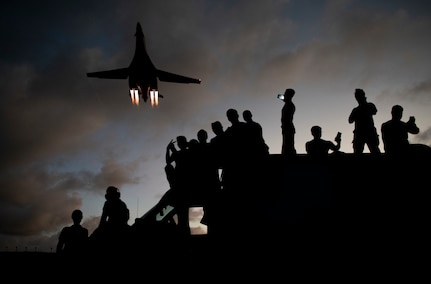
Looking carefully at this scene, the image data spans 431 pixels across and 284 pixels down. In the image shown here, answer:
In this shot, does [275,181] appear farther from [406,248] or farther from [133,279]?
[133,279]

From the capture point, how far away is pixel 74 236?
20.7ft

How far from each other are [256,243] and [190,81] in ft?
64.3

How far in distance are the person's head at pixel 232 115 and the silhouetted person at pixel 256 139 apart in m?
0.28

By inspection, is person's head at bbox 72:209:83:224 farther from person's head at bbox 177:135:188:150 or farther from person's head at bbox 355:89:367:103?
person's head at bbox 355:89:367:103

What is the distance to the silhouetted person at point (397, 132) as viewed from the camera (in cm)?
678

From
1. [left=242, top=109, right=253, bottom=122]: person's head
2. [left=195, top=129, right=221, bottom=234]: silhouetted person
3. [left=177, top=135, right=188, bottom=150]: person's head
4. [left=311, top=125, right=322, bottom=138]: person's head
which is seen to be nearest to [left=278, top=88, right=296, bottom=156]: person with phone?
[left=311, top=125, right=322, bottom=138]: person's head

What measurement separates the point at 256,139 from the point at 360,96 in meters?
3.19

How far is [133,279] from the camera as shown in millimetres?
5547

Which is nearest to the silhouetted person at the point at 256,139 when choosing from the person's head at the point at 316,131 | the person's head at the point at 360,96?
the person's head at the point at 316,131

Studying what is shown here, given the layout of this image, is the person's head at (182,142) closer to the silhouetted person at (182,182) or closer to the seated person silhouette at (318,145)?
the silhouetted person at (182,182)

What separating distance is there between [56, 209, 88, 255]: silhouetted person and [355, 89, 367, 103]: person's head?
7204mm

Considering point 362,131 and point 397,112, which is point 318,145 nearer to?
point 362,131

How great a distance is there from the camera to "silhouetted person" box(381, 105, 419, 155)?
6.78 metres

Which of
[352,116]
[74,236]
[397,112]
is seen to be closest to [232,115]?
[352,116]
